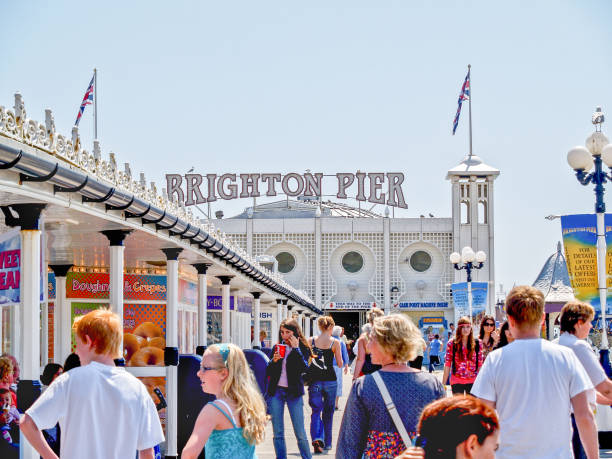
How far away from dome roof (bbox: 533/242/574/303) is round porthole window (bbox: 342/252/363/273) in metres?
31.7

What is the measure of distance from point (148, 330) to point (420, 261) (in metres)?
52.3

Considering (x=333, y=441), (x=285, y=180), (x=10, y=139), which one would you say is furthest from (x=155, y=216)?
(x=285, y=180)

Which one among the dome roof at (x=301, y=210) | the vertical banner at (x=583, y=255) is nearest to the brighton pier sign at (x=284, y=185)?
the dome roof at (x=301, y=210)

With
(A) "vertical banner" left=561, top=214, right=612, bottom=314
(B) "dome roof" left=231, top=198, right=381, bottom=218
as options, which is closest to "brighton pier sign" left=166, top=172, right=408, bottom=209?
(B) "dome roof" left=231, top=198, right=381, bottom=218

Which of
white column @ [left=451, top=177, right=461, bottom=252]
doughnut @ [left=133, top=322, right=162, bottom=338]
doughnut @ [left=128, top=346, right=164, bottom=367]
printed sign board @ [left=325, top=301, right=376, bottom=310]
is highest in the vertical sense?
white column @ [left=451, top=177, right=461, bottom=252]

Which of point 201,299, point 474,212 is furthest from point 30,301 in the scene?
point 474,212

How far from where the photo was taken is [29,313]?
7574mm

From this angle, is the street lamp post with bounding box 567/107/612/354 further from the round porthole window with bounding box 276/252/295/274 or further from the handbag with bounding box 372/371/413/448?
the round porthole window with bounding box 276/252/295/274

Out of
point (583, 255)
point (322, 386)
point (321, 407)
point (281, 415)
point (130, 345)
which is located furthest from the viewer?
point (583, 255)

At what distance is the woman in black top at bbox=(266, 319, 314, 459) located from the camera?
35.6 feet

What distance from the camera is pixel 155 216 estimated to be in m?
10.5

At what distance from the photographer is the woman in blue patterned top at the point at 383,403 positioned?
16.4 feet

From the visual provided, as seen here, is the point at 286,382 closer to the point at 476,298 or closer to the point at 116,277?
the point at 116,277

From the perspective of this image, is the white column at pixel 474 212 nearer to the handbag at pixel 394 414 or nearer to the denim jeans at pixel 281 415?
the denim jeans at pixel 281 415
